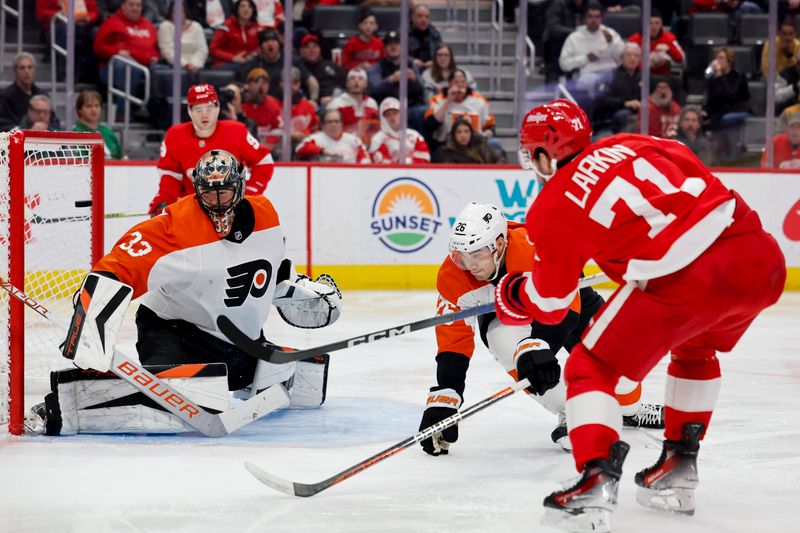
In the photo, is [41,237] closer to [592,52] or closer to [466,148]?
[466,148]

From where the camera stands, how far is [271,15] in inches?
285

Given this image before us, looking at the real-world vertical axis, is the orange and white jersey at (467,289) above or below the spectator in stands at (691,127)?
below

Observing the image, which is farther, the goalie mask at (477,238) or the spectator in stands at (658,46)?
the spectator in stands at (658,46)

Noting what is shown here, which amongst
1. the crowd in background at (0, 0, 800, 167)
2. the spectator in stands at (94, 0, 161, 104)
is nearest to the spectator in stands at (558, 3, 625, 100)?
the crowd in background at (0, 0, 800, 167)

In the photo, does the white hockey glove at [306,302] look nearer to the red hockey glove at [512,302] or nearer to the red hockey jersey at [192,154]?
the red hockey glove at [512,302]

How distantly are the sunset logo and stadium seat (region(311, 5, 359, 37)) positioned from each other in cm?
101

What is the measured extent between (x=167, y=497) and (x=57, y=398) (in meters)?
0.79

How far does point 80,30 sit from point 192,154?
1.91 m

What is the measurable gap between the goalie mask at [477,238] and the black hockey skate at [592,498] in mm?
905

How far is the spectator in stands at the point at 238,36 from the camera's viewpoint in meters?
7.24

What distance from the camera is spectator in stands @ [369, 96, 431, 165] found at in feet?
24.4

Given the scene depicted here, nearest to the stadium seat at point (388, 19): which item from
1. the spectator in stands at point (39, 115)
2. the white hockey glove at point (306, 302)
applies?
the spectator in stands at point (39, 115)

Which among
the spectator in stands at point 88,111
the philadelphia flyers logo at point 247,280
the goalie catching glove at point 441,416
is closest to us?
the goalie catching glove at point 441,416

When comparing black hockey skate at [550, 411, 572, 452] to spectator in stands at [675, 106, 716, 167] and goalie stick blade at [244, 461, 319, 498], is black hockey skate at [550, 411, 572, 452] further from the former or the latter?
spectator in stands at [675, 106, 716, 167]
